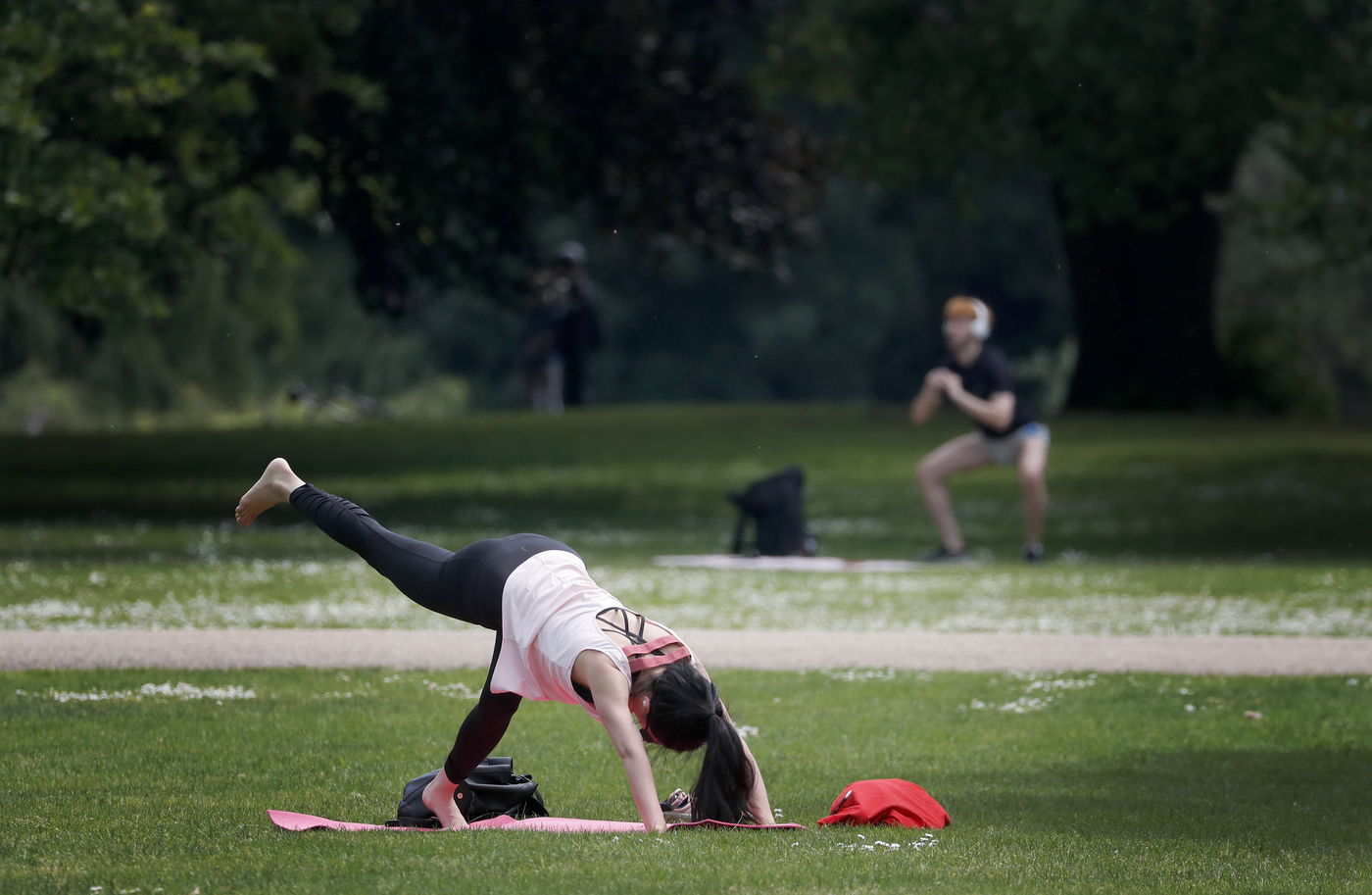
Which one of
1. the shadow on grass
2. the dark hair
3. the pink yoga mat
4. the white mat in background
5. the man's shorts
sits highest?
the man's shorts

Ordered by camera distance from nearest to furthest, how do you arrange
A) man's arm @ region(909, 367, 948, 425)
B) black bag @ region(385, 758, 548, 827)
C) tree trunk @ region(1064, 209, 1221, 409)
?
black bag @ region(385, 758, 548, 827) → man's arm @ region(909, 367, 948, 425) → tree trunk @ region(1064, 209, 1221, 409)

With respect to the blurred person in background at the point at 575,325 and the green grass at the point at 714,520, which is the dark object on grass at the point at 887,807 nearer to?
the green grass at the point at 714,520

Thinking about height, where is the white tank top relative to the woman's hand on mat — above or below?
above

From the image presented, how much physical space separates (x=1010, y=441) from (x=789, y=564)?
239 centimetres

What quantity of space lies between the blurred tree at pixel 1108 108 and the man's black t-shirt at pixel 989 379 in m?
3.82

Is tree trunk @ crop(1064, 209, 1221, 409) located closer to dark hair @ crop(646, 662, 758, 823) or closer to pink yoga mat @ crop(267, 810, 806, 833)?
pink yoga mat @ crop(267, 810, 806, 833)

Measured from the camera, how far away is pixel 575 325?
31375mm

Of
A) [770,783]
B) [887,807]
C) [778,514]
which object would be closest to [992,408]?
[778,514]

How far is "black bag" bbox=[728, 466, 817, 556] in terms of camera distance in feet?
53.4

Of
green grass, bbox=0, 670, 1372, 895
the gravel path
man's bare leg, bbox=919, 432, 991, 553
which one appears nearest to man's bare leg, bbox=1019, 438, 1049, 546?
man's bare leg, bbox=919, 432, 991, 553

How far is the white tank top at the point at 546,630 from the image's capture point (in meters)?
5.60

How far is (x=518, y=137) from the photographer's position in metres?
22.4

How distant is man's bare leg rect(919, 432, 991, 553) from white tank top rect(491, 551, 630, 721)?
35.0 feet

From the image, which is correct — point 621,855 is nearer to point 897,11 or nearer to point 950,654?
point 950,654
